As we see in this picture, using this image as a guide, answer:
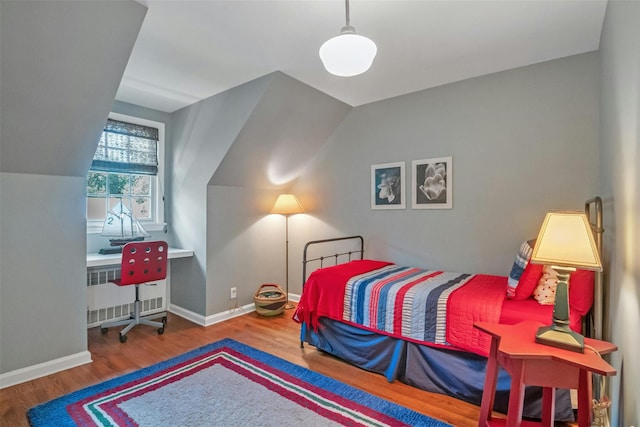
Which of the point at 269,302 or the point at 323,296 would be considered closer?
the point at 323,296

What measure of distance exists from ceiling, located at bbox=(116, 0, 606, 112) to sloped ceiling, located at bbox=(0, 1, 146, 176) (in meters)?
0.28

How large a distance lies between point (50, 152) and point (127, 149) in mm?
1318

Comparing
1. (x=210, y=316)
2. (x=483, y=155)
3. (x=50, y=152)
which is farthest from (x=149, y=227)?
(x=483, y=155)

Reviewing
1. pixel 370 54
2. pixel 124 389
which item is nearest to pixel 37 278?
pixel 124 389

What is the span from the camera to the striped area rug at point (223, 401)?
186cm

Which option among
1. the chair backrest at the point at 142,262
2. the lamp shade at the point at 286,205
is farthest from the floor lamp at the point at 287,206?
the chair backrest at the point at 142,262

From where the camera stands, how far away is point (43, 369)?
2.41m

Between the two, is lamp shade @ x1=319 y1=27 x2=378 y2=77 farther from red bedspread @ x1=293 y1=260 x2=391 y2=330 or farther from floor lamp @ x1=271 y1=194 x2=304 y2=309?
floor lamp @ x1=271 y1=194 x2=304 y2=309

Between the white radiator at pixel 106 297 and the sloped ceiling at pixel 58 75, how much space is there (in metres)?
1.28

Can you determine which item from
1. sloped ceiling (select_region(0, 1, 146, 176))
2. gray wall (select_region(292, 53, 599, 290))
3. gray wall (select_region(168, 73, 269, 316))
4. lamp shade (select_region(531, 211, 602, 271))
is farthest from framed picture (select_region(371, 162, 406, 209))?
sloped ceiling (select_region(0, 1, 146, 176))

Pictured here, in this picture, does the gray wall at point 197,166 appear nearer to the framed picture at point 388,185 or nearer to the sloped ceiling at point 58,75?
the sloped ceiling at point 58,75

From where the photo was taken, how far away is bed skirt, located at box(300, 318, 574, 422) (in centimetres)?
186

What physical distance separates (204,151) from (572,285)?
343 centimetres

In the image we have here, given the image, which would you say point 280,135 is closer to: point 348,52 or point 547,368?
point 348,52
